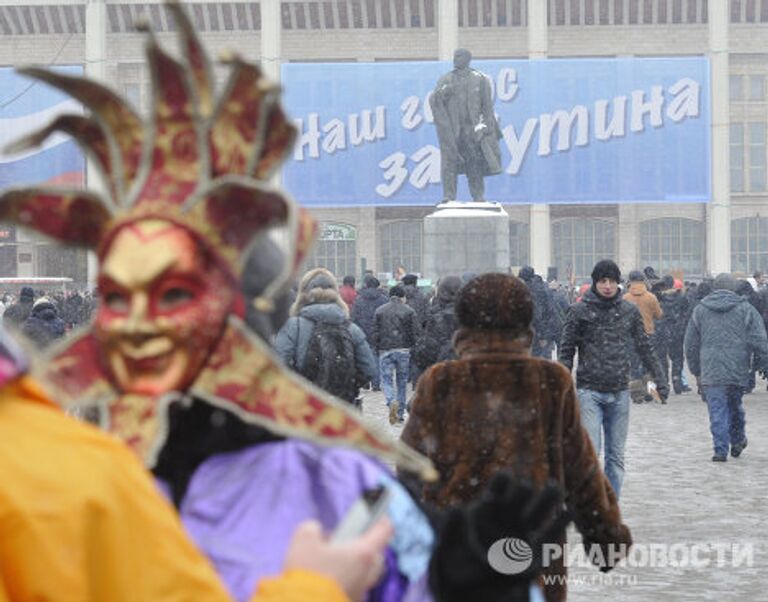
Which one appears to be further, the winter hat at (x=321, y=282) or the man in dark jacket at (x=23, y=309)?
the man in dark jacket at (x=23, y=309)

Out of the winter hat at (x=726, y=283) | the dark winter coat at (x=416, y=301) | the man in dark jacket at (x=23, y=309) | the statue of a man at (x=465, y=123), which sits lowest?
the dark winter coat at (x=416, y=301)

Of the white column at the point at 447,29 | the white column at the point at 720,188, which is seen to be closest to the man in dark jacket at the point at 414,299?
the white column at the point at 720,188

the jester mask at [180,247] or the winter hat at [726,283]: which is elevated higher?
the jester mask at [180,247]

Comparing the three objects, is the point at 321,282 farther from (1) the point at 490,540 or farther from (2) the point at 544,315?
(2) the point at 544,315

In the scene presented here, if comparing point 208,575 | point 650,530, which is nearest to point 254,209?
point 208,575

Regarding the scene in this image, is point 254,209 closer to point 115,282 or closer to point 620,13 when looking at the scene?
point 115,282

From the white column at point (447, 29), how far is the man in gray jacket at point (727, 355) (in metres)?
35.2

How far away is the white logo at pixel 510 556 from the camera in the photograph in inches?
68.9

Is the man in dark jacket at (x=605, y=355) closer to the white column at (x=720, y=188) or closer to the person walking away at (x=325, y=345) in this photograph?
the person walking away at (x=325, y=345)

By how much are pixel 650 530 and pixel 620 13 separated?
40745mm

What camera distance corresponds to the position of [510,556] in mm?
1849

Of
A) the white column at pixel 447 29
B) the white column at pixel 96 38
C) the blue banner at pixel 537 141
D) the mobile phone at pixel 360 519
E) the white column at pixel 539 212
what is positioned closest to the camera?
the mobile phone at pixel 360 519

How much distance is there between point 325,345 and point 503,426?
412cm
